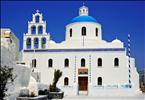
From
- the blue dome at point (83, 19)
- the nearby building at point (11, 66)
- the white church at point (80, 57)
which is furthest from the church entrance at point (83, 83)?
the nearby building at point (11, 66)

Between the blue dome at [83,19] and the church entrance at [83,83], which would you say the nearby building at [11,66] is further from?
the blue dome at [83,19]

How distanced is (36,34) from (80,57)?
5747 mm

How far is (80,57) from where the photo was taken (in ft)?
115

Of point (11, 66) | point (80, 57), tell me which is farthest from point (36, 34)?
point (11, 66)

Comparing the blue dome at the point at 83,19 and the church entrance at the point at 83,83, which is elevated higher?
the blue dome at the point at 83,19

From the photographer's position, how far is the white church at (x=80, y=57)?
3431 centimetres

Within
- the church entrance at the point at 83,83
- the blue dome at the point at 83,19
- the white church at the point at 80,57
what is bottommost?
the church entrance at the point at 83,83

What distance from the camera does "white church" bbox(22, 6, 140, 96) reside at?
1351 inches

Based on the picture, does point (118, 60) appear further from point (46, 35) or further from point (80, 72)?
point (46, 35)

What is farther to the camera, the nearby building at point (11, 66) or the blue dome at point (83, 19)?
the blue dome at point (83, 19)

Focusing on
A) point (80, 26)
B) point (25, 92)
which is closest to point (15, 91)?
point (25, 92)

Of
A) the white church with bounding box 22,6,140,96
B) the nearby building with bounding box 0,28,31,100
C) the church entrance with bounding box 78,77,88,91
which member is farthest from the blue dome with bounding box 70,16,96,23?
the nearby building with bounding box 0,28,31,100

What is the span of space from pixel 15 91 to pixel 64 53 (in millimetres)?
19378

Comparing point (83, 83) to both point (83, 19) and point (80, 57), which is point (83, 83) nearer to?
point (80, 57)
